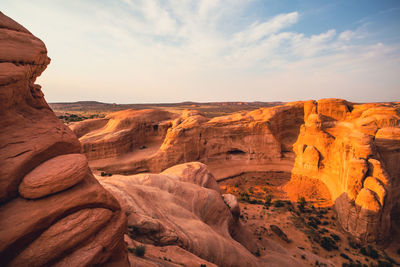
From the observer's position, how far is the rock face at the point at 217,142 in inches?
1091

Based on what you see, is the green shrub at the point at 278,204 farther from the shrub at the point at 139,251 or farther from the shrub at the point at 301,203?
the shrub at the point at 139,251

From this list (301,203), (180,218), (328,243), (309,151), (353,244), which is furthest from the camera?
(309,151)

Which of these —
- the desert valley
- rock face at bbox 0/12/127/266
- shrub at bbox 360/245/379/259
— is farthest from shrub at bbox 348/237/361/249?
rock face at bbox 0/12/127/266

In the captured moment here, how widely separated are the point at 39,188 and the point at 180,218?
7484 millimetres

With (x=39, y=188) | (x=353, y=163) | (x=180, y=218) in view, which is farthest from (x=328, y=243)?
(x=39, y=188)

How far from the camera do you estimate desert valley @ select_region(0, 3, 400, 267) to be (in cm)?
507

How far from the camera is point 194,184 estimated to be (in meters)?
14.8

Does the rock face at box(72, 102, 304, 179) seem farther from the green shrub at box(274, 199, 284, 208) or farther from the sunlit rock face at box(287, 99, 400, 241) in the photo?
the green shrub at box(274, 199, 284, 208)

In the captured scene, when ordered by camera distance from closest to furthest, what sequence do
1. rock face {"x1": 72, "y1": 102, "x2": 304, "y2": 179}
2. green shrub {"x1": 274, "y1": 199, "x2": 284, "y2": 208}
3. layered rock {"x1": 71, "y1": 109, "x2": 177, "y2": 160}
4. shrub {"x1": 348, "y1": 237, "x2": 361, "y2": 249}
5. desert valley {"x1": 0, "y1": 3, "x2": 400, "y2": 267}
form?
1. desert valley {"x1": 0, "y1": 3, "x2": 400, "y2": 267}
2. shrub {"x1": 348, "y1": 237, "x2": 361, "y2": 249}
3. green shrub {"x1": 274, "y1": 199, "x2": 284, "y2": 208}
4. layered rock {"x1": 71, "y1": 109, "x2": 177, "y2": 160}
5. rock face {"x1": 72, "y1": 102, "x2": 304, "y2": 179}

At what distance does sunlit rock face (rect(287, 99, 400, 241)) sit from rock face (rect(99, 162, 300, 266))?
335 inches

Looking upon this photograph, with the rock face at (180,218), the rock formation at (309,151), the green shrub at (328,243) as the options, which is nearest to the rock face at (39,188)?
the rock face at (180,218)

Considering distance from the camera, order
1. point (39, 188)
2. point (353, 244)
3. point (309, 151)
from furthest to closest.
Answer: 1. point (309, 151)
2. point (353, 244)
3. point (39, 188)

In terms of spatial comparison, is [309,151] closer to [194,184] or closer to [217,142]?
[217,142]

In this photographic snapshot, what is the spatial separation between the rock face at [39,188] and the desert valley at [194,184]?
0.10 feet
